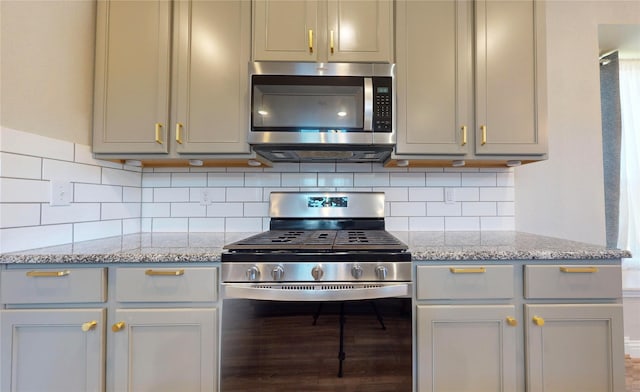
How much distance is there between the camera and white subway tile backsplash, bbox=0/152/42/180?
3.72 feet

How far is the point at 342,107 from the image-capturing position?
1465 mm

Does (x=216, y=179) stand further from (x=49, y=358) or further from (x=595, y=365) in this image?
(x=595, y=365)

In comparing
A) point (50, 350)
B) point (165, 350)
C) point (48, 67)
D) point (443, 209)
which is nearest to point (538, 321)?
point (443, 209)

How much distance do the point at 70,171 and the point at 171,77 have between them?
0.69 meters

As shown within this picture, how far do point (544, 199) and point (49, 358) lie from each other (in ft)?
8.95

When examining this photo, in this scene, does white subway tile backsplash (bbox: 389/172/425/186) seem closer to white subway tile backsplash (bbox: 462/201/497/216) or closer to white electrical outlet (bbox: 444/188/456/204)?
white electrical outlet (bbox: 444/188/456/204)

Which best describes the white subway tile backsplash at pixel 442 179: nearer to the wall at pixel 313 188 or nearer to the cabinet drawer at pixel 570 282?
the wall at pixel 313 188

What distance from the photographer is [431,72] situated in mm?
1532

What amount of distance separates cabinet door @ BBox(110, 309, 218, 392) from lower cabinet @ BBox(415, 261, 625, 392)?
88 centimetres

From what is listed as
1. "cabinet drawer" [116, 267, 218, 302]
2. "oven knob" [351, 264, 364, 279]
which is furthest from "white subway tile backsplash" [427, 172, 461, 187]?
"cabinet drawer" [116, 267, 218, 302]

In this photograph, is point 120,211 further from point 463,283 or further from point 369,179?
point 463,283

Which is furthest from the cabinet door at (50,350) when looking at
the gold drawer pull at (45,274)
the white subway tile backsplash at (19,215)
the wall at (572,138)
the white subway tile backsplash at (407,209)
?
the wall at (572,138)

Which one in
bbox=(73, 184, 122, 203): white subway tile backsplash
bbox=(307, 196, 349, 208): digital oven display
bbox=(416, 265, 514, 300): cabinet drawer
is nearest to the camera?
bbox=(416, 265, 514, 300): cabinet drawer

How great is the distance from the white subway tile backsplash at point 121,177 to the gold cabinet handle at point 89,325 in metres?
0.82
